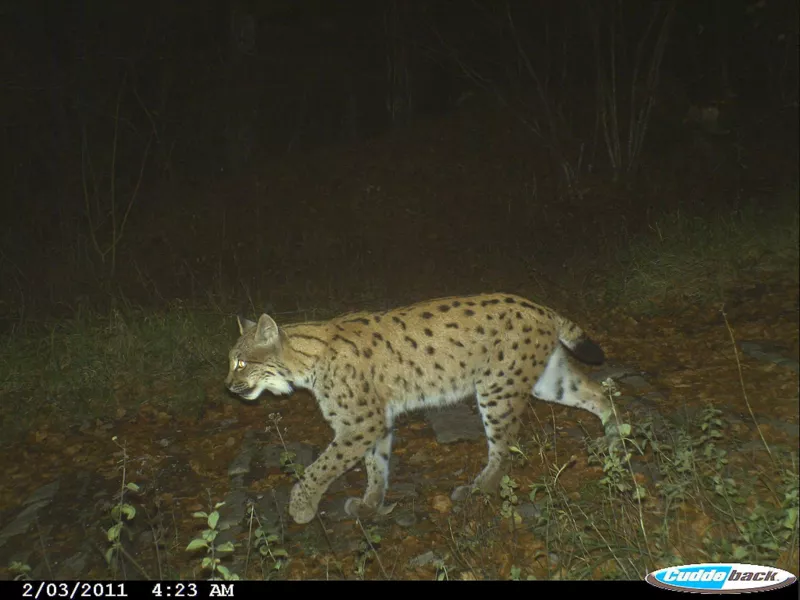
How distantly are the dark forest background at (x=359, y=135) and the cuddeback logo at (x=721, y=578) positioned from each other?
9195mm

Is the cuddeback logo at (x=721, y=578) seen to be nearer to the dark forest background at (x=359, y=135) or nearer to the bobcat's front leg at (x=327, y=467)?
the bobcat's front leg at (x=327, y=467)

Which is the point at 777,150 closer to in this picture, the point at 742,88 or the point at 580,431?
the point at 742,88

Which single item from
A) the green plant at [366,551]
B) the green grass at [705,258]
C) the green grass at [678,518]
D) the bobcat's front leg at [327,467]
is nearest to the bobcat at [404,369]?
the bobcat's front leg at [327,467]

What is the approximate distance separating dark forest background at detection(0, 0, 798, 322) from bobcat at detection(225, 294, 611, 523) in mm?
5855

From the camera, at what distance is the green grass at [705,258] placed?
396 inches

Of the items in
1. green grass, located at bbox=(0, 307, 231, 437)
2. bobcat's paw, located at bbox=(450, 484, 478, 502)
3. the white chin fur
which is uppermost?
the white chin fur

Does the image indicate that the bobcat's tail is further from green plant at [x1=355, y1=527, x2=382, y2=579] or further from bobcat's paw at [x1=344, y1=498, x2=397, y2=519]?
green plant at [x1=355, y1=527, x2=382, y2=579]

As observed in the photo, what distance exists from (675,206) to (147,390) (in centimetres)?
941

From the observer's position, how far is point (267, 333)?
6648mm

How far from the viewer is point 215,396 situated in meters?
9.29

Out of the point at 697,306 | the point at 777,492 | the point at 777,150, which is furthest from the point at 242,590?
the point at 777,150

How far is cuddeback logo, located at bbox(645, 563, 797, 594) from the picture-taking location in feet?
12.0

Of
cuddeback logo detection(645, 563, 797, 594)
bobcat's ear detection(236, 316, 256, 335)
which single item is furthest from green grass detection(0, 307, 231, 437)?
cuddeback logo detection(645, 563, 797, 594)

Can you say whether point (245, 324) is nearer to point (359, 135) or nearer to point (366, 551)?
point (366, 551)
